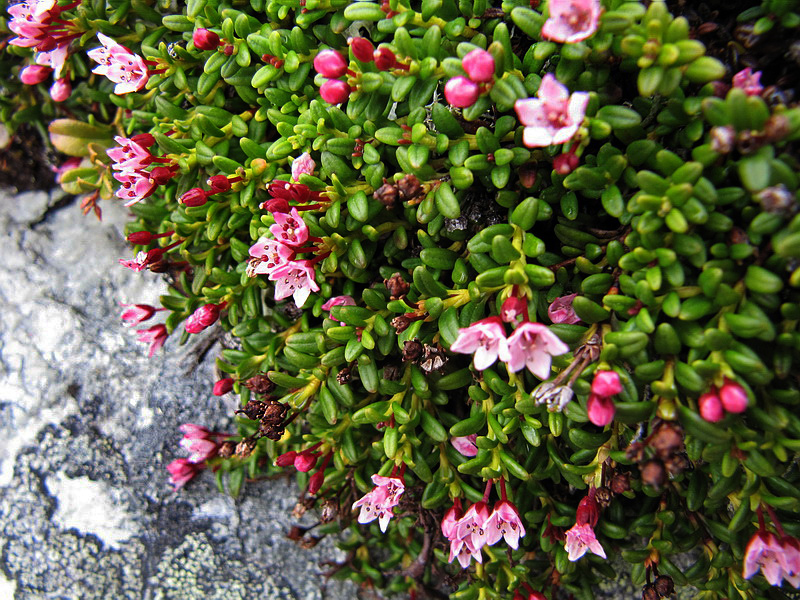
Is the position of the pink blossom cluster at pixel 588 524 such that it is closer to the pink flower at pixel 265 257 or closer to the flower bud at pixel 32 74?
the pink flower at pixel 265 257

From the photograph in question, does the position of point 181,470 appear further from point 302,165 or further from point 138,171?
point 302,165

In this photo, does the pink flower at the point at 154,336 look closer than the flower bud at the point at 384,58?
No

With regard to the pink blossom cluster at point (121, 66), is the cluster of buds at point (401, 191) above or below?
above

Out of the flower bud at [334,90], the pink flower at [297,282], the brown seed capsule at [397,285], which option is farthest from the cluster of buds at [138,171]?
the brown seed capsule at [397,285]

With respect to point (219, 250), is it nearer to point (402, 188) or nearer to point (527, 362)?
point (402, 188)

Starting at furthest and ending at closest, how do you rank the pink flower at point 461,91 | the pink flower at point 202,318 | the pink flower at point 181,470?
the pink flower at point 181,470 < the pink flower at point 202,318 < the pink flower at point 461,91

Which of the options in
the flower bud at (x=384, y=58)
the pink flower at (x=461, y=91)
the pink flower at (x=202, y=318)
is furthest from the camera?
the pink flower at (x=202, y=318)

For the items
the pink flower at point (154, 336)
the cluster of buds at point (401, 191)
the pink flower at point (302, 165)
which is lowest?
the pink flower at point (154, 336)
